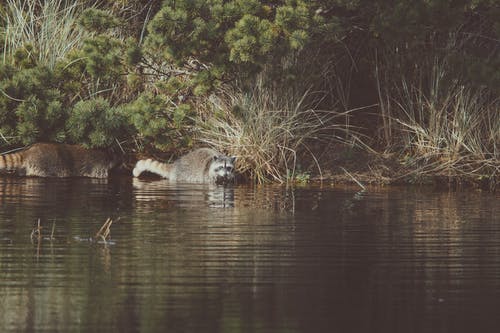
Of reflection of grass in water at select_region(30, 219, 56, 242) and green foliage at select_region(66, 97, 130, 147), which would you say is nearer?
reflection of grass in water at select_region(30, 219, 56, 242)

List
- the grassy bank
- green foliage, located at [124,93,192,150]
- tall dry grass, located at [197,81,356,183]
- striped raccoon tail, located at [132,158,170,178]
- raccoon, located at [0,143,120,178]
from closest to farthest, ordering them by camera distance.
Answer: the grassy bank
green foliage, located at [124,93,192,150]
tall dry grass, located at [197,81,356,183]
raccoon, located at [0,143,120,178]
striped raccoon tail, located at [132,158,170,178]

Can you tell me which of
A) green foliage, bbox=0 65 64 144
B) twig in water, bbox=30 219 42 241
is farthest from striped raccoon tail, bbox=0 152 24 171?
twig in water, bbox=30 219 42 241

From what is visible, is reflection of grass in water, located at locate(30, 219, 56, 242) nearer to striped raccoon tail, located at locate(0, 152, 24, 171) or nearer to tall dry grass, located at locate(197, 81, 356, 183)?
tall dry grass, located at locate(197, 81, 356, 183)

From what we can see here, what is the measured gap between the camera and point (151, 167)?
65.4ft

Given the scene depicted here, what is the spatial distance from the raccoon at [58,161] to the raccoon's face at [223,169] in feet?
7.62

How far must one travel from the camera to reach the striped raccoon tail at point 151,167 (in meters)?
19.9

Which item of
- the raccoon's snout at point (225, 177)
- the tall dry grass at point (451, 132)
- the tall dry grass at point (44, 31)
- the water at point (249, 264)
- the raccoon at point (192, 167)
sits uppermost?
the tall dry grass at point (44, 31)

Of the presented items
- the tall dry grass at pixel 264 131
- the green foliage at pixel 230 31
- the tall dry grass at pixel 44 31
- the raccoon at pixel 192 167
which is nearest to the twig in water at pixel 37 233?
the green foliage at pixel 230 31

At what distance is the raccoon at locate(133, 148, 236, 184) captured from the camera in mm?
18797

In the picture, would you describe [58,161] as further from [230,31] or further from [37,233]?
[37,233]

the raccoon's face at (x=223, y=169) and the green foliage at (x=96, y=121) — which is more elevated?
the green foliage at (x=96, y=121)

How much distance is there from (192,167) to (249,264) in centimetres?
997

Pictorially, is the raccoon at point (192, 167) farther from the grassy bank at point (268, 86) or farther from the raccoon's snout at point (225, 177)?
the grassy bank at point (268, 86)

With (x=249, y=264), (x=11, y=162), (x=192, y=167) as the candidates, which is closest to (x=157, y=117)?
(x=192, y=167)
